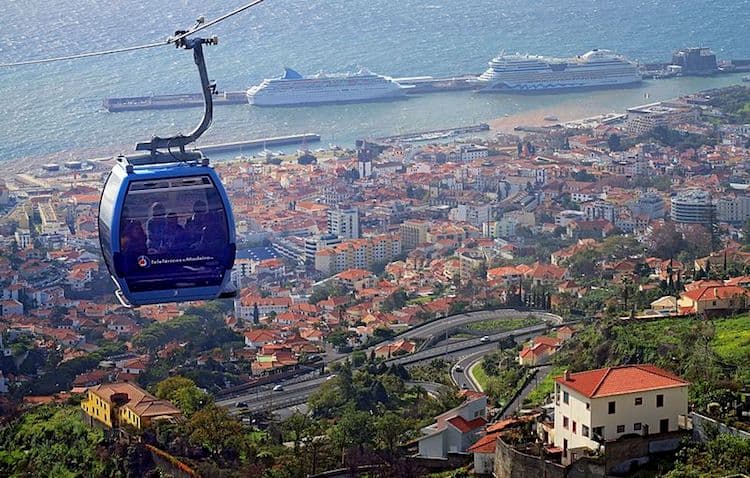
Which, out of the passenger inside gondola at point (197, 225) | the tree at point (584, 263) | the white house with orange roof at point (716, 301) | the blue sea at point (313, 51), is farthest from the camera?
the blue sea at point (313, 51)

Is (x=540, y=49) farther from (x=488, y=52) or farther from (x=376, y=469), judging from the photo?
(x=376, y=469)

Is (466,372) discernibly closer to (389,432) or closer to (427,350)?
(427,350)

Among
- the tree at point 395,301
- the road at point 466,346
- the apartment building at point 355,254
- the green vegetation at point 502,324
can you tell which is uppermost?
the road at point 466,346

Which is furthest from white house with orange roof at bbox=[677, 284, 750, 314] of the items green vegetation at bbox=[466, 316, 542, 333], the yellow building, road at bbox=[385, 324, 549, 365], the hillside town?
the yellow building

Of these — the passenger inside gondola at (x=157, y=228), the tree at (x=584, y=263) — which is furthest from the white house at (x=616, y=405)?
the tree at (x=584, y=263)

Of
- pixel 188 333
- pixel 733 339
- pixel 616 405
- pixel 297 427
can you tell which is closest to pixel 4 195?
pixel 188 333

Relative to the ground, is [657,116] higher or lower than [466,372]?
lower

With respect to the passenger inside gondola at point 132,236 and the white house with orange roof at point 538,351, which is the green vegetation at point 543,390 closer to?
the white house with orange roof at point 538,351
